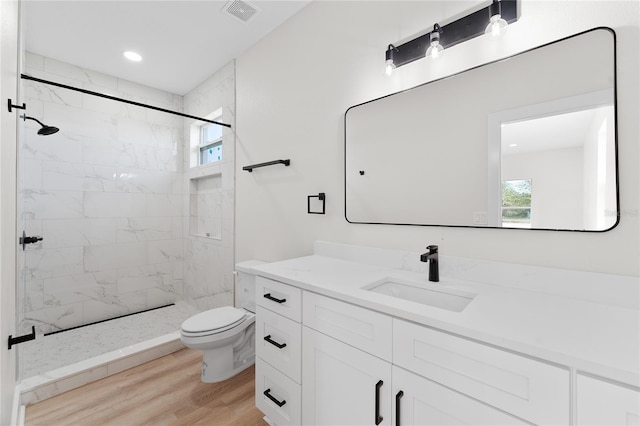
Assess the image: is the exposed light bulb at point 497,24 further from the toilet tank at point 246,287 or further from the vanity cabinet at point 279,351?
the toilet tank at point 246,287

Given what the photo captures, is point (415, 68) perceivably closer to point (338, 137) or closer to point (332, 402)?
point (338, 137)

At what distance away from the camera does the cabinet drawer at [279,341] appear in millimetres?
1287

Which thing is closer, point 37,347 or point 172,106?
point 37,347

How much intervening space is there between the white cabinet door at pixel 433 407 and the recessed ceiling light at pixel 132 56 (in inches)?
131

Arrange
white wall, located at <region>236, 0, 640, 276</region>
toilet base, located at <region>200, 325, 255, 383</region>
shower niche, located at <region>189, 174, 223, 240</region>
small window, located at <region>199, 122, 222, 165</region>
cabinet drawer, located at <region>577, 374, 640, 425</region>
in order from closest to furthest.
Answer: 1. cabinet drawer, located at <region>577, 374, 640, 425</region>
2. white wall, located at <region>236, 0, 640, 276</region>
3. toilet base, located at <region>200, 325, 255, 383</region>
4. shower niche, located at <region>189, 174, 223, 240</region>
5. small window, located at <region>199, 122, 222, 165</region>

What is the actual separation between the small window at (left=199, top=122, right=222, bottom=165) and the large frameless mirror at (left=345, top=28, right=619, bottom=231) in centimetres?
217

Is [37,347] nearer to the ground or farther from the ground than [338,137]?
nearer to the ground

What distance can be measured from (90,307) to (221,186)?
1862 mm

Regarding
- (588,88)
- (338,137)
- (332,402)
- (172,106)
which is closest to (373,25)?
(338,137)

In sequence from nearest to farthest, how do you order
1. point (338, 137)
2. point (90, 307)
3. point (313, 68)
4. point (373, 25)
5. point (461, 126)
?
point (461, 126) → point (373, 25) → point (338, 137) → point (313, 68) → point (90, 307)

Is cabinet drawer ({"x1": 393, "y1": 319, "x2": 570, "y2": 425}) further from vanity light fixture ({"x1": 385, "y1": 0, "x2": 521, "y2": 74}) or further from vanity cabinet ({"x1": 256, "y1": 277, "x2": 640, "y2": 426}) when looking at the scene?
vanity light fixture ({"x1": 385, "y1": 0, "x2": 521, "y2": 74})

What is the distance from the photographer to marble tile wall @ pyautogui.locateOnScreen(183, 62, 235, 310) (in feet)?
9.13

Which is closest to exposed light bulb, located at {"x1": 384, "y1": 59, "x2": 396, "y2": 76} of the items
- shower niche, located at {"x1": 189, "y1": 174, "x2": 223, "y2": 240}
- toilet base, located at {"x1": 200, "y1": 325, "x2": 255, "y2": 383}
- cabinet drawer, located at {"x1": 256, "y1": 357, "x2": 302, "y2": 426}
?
cabinet drawer, located at {"x1": 256, "y1": 357, "x2": 302, "y2": 426}

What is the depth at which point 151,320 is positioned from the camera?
3029 mm
